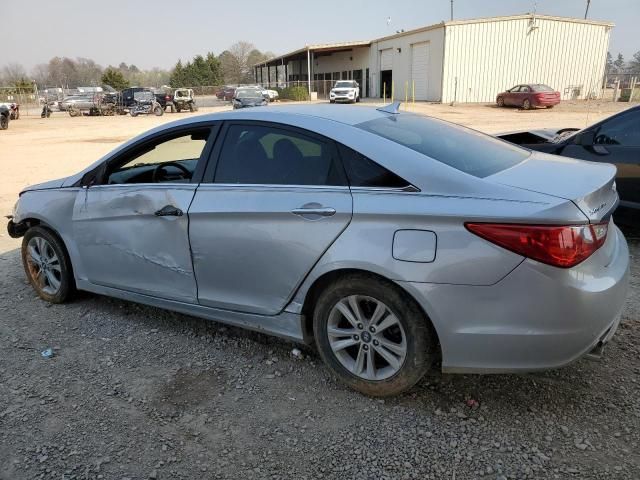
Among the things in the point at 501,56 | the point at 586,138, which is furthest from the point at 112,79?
the point at 586,138

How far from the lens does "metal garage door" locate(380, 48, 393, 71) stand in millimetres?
44688

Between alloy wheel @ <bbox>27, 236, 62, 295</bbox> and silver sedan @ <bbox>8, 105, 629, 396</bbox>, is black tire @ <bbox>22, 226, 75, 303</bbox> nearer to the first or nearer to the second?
alloy wheel @ <bbox>27, 236, 62, 295</bbox>

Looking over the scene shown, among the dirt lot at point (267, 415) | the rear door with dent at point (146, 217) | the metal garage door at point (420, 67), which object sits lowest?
the dirt lot at point (267, 415)

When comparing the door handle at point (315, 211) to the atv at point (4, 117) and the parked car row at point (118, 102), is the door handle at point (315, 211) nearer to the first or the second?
the atv at point (4, 117)

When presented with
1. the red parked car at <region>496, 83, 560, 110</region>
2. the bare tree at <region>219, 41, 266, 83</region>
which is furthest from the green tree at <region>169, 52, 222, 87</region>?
the red parked car at <region>496, 83, 560, 110</region>

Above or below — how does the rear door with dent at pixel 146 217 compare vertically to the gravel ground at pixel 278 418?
above

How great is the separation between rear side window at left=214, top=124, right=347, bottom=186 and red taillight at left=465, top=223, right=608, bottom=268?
0.84 meters

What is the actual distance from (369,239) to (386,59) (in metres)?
46.0

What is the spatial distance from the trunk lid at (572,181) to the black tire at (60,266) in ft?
10.9

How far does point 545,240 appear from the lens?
236 cm

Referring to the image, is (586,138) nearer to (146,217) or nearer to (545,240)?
(545,240)

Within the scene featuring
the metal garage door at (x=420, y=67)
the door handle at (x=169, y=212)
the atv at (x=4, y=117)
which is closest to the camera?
the door handle at (x=169, y=212)

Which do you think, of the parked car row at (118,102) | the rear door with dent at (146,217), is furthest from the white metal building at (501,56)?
the rear door with dent at (146,217)

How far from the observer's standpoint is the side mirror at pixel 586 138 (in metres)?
5.36
